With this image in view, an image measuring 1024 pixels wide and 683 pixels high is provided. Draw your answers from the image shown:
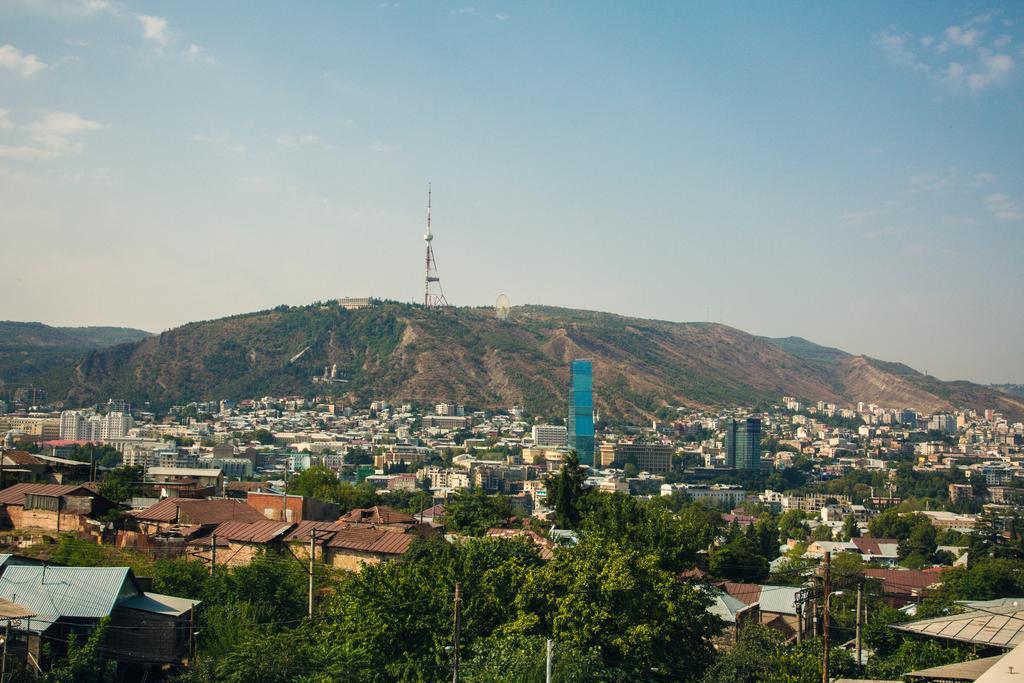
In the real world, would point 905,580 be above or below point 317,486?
below

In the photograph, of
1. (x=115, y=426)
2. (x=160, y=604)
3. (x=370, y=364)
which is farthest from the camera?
(x=370, y=364)

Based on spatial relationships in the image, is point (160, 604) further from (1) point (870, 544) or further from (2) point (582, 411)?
(2) point (582, 411)

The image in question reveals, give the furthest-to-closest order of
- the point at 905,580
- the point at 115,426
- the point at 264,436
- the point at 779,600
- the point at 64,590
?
1. the point at 264,436
2. the point at 115,426
3. the point at 905,580
4. the point at 779,600
5. the point at 64,590

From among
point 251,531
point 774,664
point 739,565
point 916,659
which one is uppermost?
point 251,531

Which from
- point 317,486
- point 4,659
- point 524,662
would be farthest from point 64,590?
point 317,486

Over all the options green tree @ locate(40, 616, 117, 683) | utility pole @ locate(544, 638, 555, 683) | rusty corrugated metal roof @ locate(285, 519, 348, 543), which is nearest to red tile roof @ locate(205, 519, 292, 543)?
rusty corrugated metal roof @ locate(285, 519, 348, 543)

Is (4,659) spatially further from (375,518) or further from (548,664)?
(375,518)

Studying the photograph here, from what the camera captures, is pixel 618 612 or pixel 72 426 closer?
pixel 618 612
